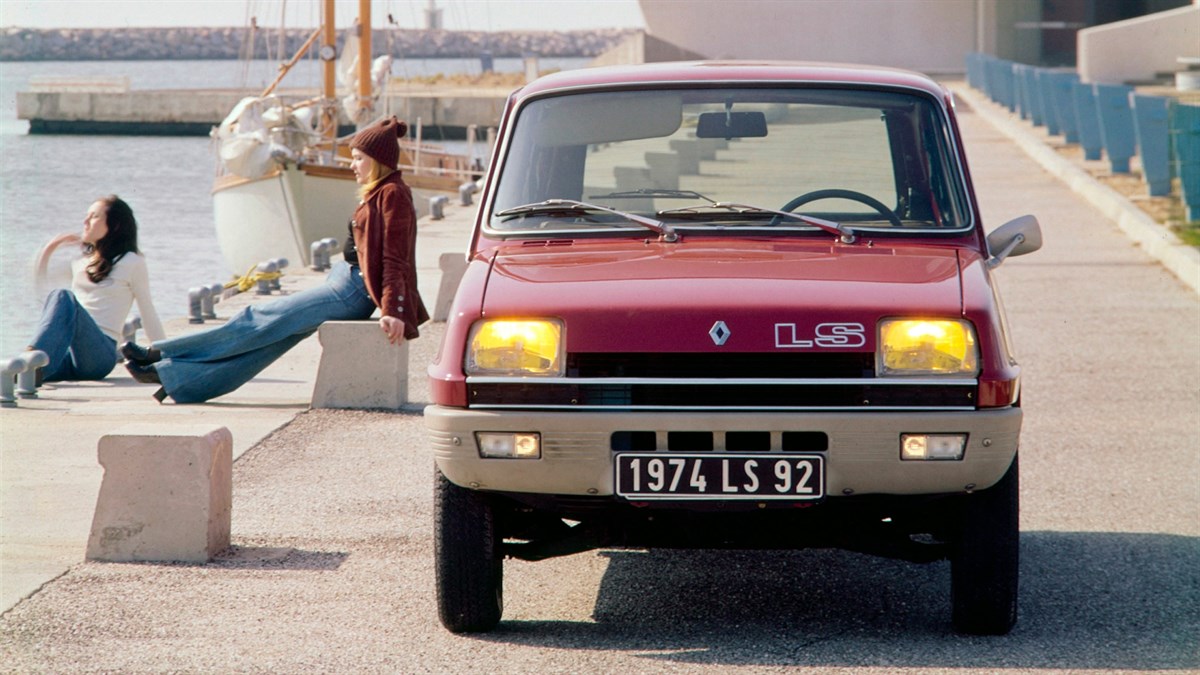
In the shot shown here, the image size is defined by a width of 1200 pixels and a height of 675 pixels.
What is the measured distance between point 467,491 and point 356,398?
4390mm

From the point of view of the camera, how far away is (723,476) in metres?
4.62

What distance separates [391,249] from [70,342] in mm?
3034

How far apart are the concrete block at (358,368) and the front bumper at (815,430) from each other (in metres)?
4.45

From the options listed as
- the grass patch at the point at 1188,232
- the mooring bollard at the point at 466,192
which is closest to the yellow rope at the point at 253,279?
the grass patch at the point at 1188,232

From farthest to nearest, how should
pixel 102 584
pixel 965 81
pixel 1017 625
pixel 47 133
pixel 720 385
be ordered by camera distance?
pixel 47 133 < pixel 965 81 < pixel 102 584 < pixel 1017 625 < pixel 720 385

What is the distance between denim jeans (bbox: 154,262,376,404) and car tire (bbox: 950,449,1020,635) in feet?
16.6

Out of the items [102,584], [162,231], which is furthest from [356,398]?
[162,231]

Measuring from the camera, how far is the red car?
Result: 4602 millimetres

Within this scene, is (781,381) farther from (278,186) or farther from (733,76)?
(278,186)

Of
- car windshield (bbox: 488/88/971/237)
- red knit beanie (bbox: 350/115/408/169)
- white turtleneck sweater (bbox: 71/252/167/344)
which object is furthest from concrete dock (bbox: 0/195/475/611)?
car windshield (bbox: 488/88/971/237)

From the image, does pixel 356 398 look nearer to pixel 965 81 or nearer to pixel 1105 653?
pixel 1105 653

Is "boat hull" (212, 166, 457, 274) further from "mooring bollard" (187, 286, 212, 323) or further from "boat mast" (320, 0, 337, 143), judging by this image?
"mooring bollard" (187, 286, 212, 323)

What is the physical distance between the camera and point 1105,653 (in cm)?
486

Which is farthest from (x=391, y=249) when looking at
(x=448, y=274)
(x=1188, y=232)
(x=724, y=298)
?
(x=1188, y=232)
